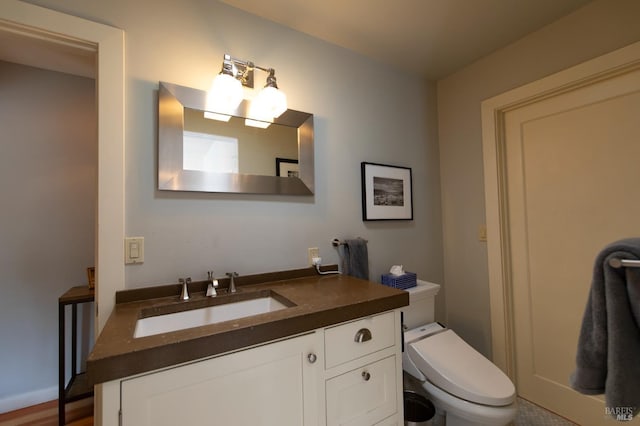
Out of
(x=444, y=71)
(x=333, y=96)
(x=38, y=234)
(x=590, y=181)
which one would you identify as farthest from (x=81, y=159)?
(x=590, y=181)

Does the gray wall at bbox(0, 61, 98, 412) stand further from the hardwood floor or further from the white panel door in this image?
the white panel door

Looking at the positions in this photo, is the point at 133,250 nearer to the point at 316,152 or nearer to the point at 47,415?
the point at 316,152

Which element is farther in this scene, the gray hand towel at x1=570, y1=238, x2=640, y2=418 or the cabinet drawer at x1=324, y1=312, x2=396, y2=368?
the cabinet drawer at x1=324, y1=312, x2=396, y2=368

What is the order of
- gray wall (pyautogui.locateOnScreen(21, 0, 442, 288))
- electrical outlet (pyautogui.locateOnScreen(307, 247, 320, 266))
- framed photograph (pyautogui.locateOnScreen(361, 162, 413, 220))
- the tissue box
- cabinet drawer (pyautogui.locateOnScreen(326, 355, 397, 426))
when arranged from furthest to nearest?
framed photograph (pyautogui.locateOnScreen(361, 162, 413, 220)) → the tissue box → electrical outlet (pyautogui.locateOnScreen(307, 247, 320, 266)) → gray wall (pyautogui.locateOnScreen(21, 0, 442, 288)) → cabinet drawer (pyautogui.locateOnScreen(326, 355, 397, 426))

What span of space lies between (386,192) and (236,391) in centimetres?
145

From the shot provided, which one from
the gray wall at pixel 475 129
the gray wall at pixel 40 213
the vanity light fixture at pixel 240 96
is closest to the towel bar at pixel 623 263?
the vanity light fixture at pixel 240 96

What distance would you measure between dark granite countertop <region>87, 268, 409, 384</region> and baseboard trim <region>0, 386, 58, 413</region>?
140 centimetres

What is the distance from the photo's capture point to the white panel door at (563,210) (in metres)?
1.39

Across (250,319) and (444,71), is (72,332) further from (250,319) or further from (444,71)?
(444,71)

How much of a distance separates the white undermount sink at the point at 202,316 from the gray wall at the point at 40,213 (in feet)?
4.12

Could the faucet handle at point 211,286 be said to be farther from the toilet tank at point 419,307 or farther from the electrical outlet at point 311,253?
the toilet tank at point 419,307

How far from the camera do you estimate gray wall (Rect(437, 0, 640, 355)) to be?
4.82 ft

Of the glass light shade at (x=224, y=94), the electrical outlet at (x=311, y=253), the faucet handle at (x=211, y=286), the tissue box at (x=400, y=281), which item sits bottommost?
the tissue box at (x=400, y=281)

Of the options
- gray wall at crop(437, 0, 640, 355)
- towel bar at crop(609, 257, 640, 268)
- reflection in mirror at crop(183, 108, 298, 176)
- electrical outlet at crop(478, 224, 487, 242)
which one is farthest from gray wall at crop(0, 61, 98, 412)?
electrical outlet at crop(478, 224, 487, 242)
